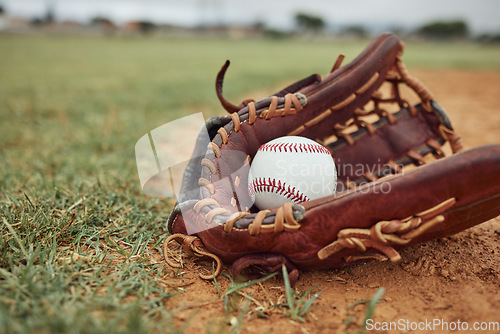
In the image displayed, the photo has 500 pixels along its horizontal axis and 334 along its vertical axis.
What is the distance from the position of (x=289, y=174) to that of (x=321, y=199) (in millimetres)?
291

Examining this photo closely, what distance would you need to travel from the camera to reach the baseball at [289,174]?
1.63 m

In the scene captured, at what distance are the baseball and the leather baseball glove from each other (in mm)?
101

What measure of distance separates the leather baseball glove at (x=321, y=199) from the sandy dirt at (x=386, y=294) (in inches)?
3.5

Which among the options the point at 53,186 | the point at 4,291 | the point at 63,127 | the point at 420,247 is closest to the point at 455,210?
the point at 420,247

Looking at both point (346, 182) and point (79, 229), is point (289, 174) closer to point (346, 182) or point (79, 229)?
point (346, 182)

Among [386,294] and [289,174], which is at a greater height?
[289,174]

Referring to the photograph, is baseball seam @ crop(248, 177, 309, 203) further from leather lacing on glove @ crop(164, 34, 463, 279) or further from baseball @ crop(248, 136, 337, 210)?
leather lacing on glove @ crop(164, 34, 463, 279)

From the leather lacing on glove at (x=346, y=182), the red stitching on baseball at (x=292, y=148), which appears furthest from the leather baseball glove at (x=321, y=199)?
the red stitching on baseball at (x=292, y=148)

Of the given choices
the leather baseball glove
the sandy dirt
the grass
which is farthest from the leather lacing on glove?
the grass

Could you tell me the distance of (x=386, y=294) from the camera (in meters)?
1.34

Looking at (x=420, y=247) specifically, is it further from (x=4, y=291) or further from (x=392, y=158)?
(x=4, y=291)

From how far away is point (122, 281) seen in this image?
131 cm

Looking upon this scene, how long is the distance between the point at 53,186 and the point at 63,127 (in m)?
1.97

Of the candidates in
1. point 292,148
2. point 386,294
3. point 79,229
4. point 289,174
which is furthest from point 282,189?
point 79,229
